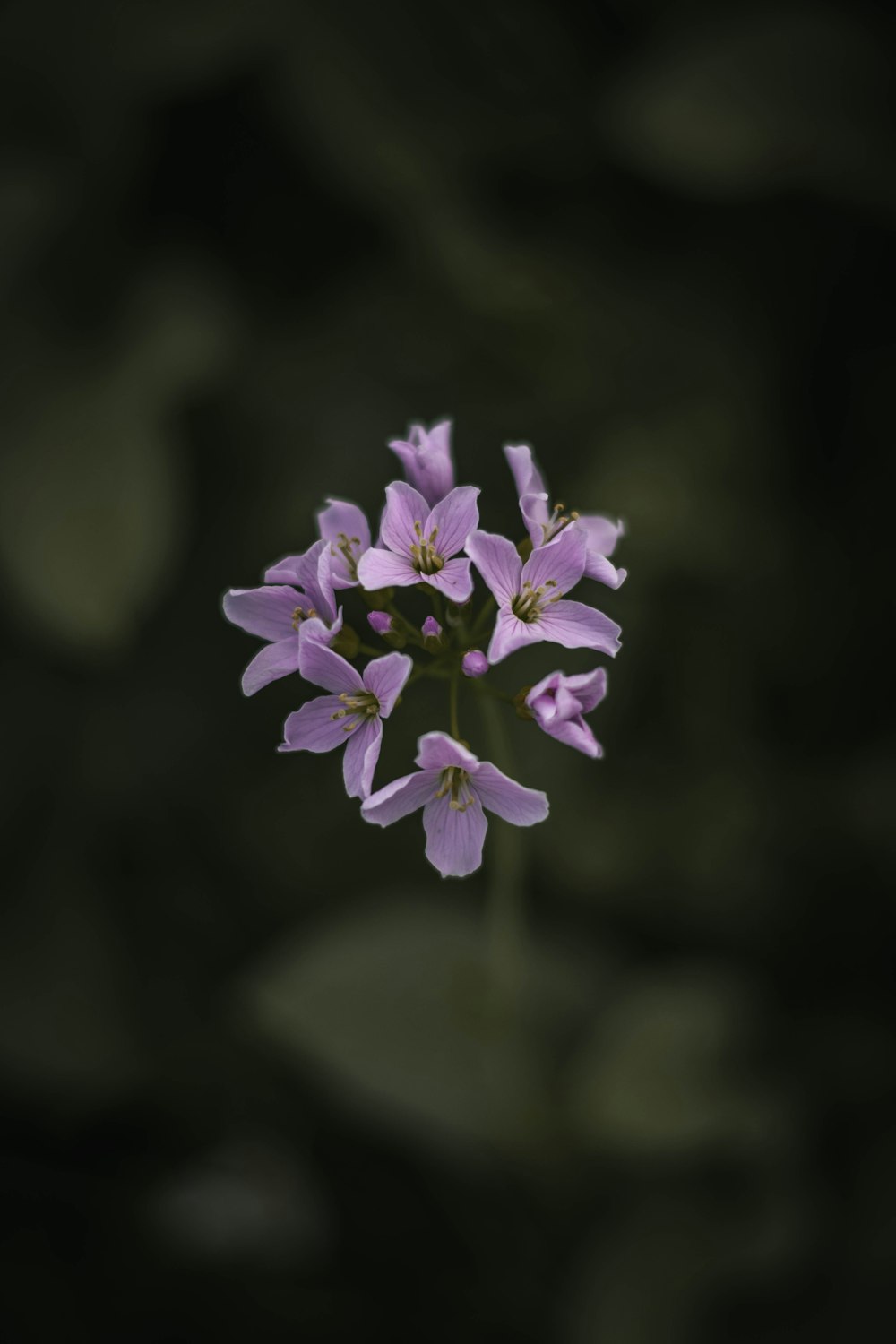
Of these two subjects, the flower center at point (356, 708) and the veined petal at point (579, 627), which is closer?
the veined petal at point (579, 627)

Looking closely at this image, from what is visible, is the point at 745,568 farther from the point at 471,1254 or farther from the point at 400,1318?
the point at 400,1318

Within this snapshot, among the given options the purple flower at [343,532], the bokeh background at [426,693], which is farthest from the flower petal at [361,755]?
the bokeh background at [426,693]

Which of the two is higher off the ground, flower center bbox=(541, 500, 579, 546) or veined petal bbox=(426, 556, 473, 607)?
flower center bbox=(541, 500, 579, 546)

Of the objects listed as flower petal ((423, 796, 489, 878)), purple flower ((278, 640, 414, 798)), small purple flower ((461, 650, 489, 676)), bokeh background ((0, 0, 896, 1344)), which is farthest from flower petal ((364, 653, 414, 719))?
bokeh background ((0, 0, 896, 1344))

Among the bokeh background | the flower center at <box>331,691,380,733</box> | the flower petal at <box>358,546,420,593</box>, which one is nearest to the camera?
the flower petal at <box>358,546,420,593</box>

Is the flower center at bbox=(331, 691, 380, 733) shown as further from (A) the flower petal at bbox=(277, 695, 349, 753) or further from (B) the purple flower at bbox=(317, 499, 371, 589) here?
(B) the purple flower at bbox=(317, 499, 371, 589)

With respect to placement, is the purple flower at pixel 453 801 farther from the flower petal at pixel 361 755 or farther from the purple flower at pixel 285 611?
the purple flower at pixel 285 611
